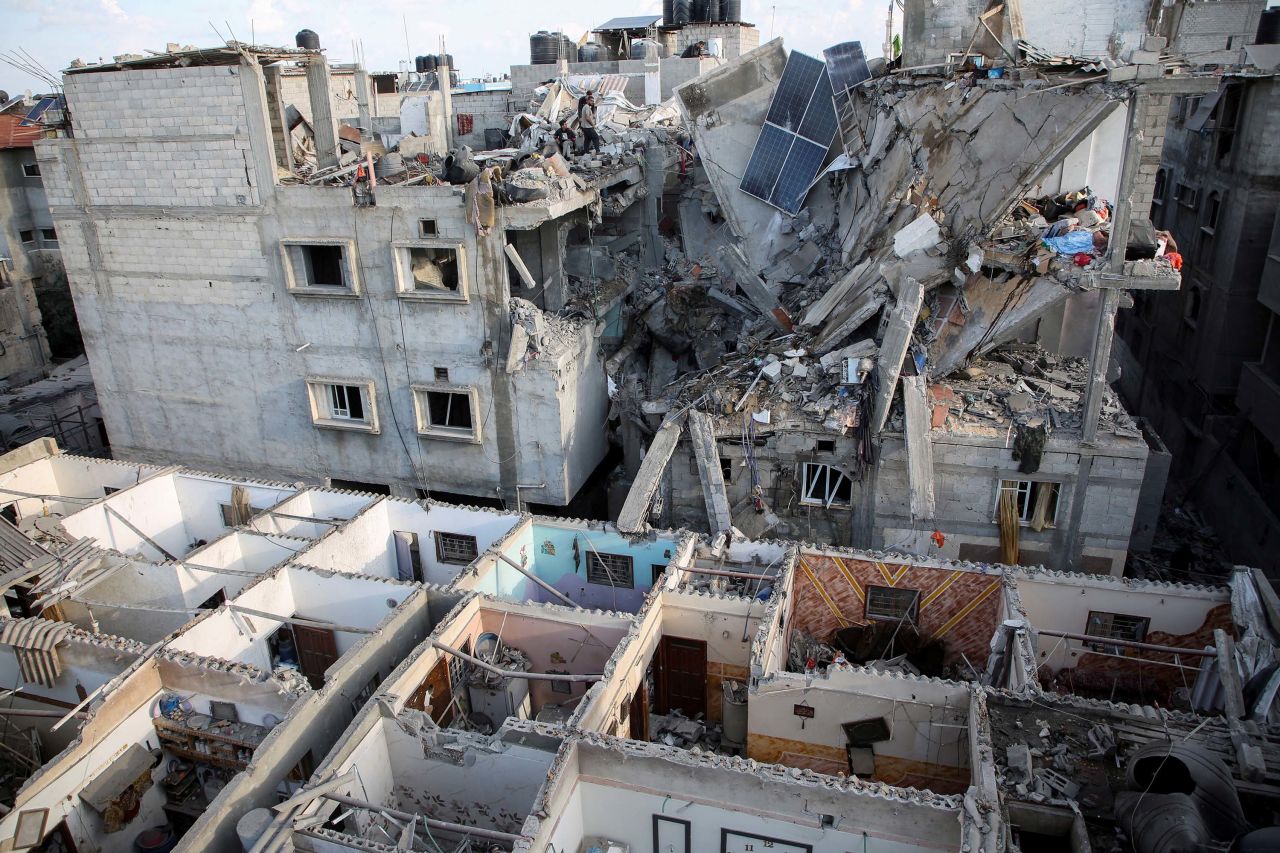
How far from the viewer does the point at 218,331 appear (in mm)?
24781

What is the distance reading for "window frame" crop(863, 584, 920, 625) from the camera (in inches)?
664

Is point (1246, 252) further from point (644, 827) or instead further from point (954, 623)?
point (644, 827)

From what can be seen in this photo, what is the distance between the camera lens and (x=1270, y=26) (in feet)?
93.6

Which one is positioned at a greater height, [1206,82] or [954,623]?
[1206,82]

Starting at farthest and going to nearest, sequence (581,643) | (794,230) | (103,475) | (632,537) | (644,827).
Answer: (794,230), (103,475), (632,537), (581,643), (644,827)

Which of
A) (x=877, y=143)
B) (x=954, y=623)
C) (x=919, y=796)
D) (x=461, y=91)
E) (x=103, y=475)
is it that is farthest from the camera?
(x=461, y=91)

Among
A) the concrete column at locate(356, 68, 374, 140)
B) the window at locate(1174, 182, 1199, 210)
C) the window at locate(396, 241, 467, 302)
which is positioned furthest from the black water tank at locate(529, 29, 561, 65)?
the window at locate(1174, 182, 1199, 210)

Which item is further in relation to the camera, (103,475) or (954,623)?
(103,475)

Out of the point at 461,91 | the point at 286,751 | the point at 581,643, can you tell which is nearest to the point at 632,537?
the point at 581,643

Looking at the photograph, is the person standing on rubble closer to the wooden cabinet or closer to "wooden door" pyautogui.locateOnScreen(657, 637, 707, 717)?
"wooden door" pyautogui.locateOnScreen(657, 637, 707, 717)

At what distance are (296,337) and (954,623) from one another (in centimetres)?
1837

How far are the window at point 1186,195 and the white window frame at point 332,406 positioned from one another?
96.4 feet

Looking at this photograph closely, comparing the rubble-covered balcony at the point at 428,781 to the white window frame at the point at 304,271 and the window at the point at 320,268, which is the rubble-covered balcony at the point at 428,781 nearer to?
the white window frame at the point at 304,271

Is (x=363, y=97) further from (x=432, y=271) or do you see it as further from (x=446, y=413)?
(x=446, y=413)
